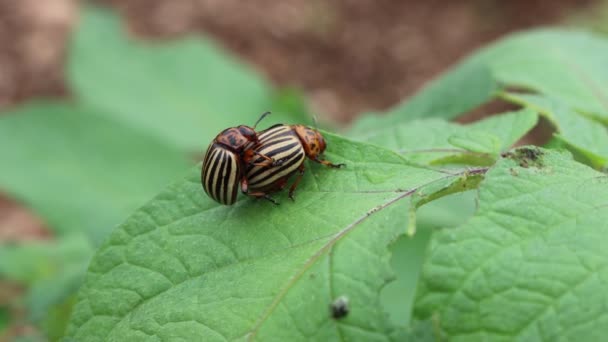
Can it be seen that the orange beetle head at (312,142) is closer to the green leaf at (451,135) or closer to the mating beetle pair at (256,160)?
the mating beetle pair at (256,160)

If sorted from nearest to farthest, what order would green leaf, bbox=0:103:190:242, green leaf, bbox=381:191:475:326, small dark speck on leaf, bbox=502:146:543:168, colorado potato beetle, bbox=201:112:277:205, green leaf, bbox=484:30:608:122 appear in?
small dark speck on leaf, bbox=502:146:543:168
colorado potato beetle, bbox=201:112:277:205
green leaf, bbox=484:30:608:122
green leaf, bbox=381:191:475:326
green leaf, bbox=0:103:190:242

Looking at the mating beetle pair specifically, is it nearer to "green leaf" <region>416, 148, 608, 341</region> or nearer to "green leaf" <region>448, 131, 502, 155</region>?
"green leaf" <region>448, 131, 502, 155</region>

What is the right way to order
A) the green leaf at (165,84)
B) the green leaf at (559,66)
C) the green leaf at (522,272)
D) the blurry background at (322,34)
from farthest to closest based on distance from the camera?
the blurry background at (322,34)
the green leaf at (165,84)
the green leaf at (559,66)
the green leaf at (522,272)

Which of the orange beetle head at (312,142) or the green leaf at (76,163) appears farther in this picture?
the green leaf at (76,163)

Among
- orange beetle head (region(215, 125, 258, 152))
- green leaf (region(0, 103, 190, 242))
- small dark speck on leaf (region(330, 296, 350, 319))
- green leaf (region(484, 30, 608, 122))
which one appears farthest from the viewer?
green leaf (region(0, 103, 190, 242))

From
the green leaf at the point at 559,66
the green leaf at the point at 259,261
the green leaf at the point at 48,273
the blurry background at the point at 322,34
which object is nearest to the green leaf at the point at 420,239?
the green leaf at the point at 559,66

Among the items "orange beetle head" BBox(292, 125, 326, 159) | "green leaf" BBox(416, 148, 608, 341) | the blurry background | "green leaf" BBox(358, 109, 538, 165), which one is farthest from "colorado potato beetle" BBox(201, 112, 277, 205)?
the blurry background
